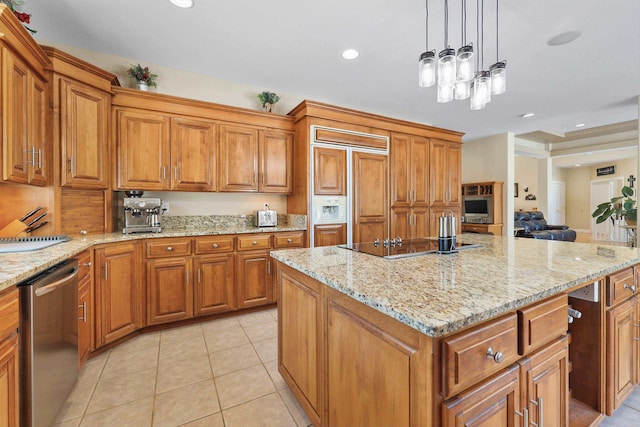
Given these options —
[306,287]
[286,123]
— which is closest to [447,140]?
[286,123]

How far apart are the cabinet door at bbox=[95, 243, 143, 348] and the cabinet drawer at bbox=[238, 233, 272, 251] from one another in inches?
37.0

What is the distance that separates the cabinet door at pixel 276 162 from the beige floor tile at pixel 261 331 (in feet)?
5.01

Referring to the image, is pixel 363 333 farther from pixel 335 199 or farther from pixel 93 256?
pixel 335 199

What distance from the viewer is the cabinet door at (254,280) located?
298 cm

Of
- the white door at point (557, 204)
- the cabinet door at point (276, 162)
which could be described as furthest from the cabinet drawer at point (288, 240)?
the white door at point (557, 204)

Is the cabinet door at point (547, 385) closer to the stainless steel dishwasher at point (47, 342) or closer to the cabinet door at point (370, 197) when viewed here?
the stainless steel dishwasher at point (47, 342)

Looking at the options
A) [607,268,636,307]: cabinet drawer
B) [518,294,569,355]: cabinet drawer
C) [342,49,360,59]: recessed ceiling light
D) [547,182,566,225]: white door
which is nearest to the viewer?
[518,294,569,355]: cabinet drawer

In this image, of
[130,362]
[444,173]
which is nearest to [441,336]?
[130,362]

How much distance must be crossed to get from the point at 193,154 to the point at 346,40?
195 centimetres

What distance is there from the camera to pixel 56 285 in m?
1.42

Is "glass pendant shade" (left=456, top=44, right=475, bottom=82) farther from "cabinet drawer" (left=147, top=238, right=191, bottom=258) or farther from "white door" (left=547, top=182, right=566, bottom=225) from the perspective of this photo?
"white door" (left=547, top=182, right=566, bottom=225)

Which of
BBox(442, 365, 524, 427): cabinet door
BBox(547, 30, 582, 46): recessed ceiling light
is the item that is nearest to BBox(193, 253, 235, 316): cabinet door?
BBox(442, 365, 524, 427): cabinet door

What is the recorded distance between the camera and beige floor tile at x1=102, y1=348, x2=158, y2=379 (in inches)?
78.6

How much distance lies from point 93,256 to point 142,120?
1.43m
